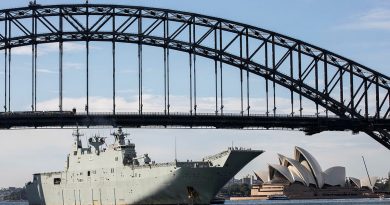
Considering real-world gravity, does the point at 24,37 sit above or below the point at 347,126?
above

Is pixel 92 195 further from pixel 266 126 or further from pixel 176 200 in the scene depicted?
pixel 266 126

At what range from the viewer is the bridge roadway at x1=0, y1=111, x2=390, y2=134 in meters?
99.3

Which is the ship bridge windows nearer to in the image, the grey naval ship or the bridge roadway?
the grey naval ship

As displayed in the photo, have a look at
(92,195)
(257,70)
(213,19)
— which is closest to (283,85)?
(257,70)

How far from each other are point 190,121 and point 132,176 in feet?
36.4

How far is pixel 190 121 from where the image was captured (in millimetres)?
103125

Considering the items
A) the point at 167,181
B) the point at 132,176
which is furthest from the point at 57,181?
the point at 167,181

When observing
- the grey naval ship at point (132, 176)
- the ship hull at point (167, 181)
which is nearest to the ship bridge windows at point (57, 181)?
the grey naval ship at point (132, 176)

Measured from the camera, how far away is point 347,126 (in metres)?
109

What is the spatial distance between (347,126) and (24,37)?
42745mm

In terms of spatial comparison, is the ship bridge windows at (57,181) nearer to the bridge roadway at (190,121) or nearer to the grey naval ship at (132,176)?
the grey naval ship at (132,176)

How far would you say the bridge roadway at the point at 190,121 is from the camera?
99312mm

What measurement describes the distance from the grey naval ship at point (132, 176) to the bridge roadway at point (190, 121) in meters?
3.04

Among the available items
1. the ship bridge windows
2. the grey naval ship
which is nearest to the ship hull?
the grey naval ship
